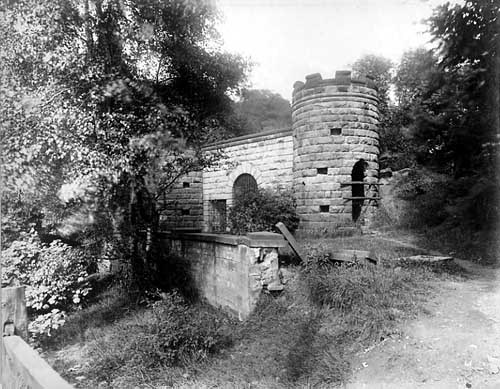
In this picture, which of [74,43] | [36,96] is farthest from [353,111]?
[36,96]

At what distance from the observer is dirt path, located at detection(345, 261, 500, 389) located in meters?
4.03

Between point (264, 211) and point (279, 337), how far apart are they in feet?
21.8

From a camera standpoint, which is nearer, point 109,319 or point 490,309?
point 490,309

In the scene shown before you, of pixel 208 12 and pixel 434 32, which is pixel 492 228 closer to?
pixel 434 32

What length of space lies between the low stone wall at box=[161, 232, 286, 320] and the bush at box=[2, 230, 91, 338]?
2.62m

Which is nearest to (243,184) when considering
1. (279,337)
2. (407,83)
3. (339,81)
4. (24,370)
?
(339,81)

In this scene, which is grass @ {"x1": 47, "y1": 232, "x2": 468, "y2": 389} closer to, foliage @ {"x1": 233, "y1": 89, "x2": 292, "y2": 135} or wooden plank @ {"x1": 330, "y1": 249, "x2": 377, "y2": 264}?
wooden plank @ {"x1": 330, "y1": 249, "x2": 377, "y2": 264}

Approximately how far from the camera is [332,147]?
12.5 metres

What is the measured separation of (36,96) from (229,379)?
606cm

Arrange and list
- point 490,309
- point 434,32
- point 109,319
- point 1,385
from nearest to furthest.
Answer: point 1,385
point 490,309
point 434,32
point 109,319

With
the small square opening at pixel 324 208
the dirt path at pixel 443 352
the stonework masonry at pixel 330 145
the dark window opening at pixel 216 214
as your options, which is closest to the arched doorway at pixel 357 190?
the stonework masonry at pixel 330 145

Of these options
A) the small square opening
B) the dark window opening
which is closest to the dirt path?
the small square opening

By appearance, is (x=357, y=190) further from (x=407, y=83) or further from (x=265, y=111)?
(x=265, y=111)

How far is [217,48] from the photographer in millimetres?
10188
